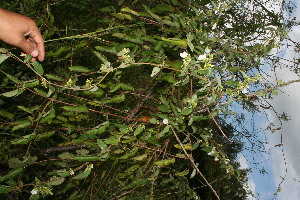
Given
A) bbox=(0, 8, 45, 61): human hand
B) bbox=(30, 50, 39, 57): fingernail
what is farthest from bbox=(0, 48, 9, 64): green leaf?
bbox=(30, 50, 39, 57): fingernail

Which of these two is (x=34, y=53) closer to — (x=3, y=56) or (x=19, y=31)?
(x=19, y=31)

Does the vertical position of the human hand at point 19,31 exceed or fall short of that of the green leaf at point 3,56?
it exceeds it

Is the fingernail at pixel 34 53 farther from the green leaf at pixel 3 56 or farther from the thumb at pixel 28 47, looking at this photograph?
the green leaf at pixel 3 56

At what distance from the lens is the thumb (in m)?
1.44

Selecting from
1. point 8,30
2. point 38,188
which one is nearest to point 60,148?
A: point 38,188

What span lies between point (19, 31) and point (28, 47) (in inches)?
4.3

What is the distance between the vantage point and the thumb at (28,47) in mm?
1441

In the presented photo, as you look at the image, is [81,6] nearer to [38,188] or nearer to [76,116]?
[76,116]

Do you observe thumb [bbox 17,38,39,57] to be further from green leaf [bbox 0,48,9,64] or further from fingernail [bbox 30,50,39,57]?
green leaf [bbox 0,48,9,64]

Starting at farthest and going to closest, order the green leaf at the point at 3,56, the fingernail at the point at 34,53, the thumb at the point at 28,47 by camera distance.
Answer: the fingernail at the point at 34,53 < the thumb at the point at 28,47 < the green leaf at the point at 3,56

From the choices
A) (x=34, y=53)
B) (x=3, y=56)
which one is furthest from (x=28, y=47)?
(x=3, y=56)

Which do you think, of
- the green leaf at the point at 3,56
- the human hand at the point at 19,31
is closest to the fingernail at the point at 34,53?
the human hand at the point at 19,31

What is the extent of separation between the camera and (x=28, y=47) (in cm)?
149

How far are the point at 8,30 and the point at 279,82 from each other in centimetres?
160
